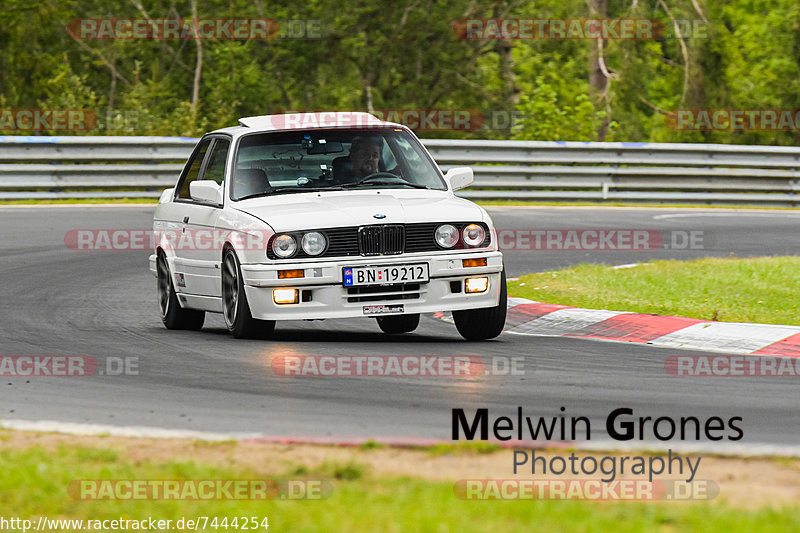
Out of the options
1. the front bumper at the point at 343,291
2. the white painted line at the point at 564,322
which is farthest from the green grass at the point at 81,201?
the front bumper at the point at 343,291

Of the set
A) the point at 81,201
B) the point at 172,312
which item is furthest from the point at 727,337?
the point at 81,201

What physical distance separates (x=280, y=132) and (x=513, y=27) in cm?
2710

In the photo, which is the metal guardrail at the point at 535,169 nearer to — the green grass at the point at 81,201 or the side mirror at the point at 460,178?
the green grass at the point at 81,201

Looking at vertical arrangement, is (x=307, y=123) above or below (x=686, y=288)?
above

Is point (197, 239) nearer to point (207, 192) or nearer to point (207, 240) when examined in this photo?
point (207, 240)

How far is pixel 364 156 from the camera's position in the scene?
10523 mm

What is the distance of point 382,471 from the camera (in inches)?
223

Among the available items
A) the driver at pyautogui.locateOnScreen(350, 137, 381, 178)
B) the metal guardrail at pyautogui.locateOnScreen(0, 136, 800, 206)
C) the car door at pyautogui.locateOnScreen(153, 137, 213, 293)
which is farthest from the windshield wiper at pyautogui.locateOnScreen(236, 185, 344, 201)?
the metal guardrail at pyautogui.locateOnScreen(0, 136, 800, 206)

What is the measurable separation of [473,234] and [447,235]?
0.21 metres

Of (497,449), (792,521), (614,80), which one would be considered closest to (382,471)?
(497,449)

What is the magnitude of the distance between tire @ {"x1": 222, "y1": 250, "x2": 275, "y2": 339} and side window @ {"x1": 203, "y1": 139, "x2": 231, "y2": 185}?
105 centimetres

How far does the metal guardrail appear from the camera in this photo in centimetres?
2245

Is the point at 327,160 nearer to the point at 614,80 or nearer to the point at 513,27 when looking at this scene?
the point at 614,80

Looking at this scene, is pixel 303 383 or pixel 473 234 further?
pixel 473 234
